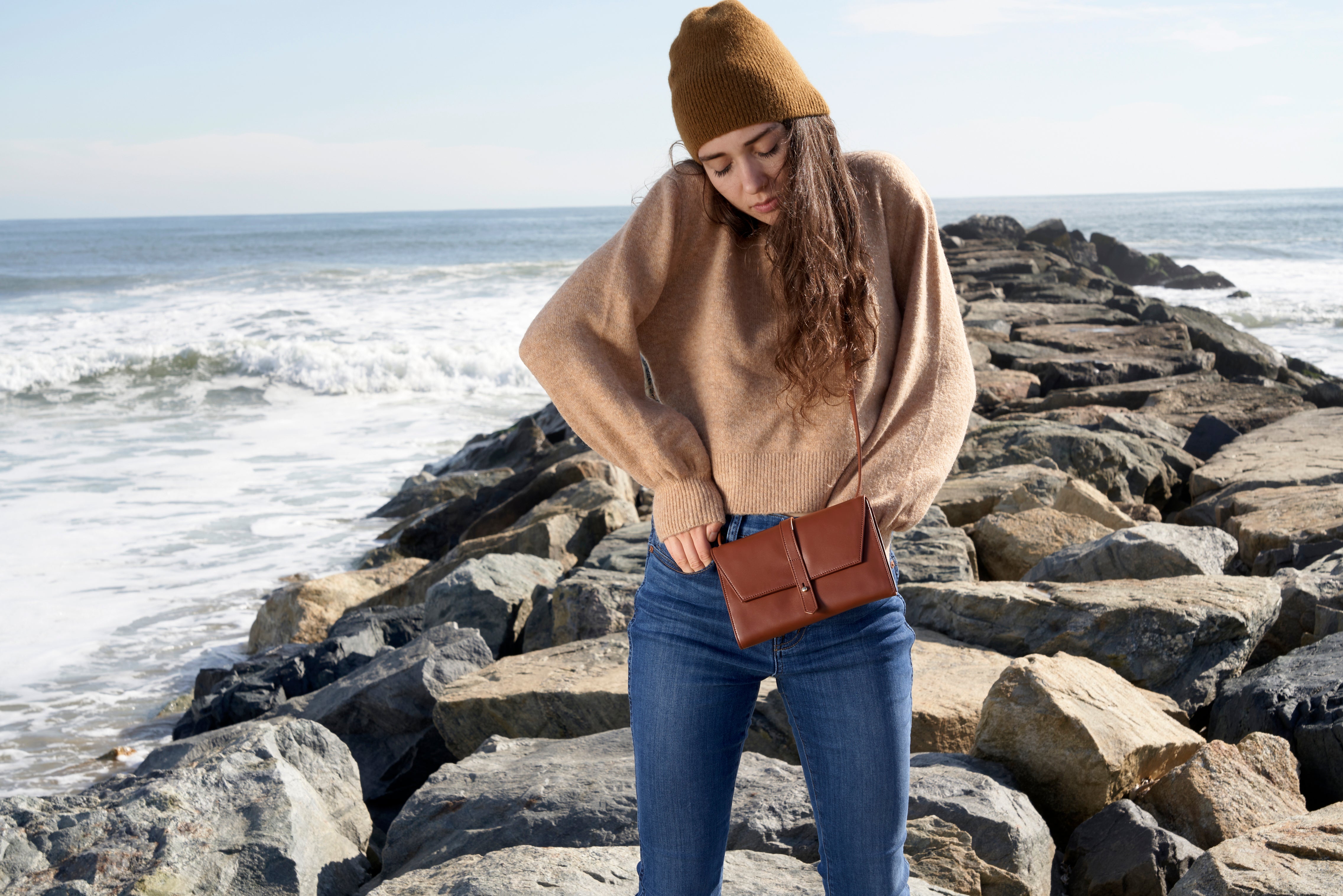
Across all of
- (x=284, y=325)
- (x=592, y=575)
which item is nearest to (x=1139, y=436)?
(x=592, y=575)

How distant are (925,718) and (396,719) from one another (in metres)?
1.87

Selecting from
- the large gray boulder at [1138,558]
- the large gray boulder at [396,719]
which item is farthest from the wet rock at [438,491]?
the large gray boulder at [1138,558]

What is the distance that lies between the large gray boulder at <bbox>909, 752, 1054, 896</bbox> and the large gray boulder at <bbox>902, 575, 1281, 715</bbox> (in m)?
0.68

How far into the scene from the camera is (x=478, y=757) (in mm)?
2758

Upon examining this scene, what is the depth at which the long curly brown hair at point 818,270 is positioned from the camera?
4.78 feet

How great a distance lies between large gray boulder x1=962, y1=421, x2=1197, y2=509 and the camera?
17.9ft

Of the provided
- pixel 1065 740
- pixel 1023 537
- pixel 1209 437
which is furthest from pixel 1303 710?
pixel 1209 437

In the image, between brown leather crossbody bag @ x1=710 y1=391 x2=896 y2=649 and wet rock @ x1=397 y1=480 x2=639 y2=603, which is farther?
wet rock @ x1=397 y1=480 x2=639 y2=603

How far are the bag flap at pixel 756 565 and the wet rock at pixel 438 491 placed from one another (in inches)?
238

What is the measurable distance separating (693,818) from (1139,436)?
525cm

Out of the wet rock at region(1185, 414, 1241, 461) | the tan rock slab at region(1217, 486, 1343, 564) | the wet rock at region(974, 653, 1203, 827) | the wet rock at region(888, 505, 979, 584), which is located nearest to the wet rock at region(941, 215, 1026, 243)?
the wet rock at region(1185, 414, 1241, 461)

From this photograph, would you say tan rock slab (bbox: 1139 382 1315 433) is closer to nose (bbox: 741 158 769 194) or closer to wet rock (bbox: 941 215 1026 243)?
nose (bbox: 741 158 769 194)

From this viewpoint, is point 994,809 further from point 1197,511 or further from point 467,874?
point 1197,511

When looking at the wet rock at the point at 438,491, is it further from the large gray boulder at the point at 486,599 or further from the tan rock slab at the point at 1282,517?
the tan rock slab at the point at 1282,517
